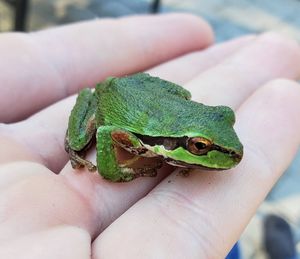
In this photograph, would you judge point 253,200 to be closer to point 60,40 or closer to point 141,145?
point 141,145

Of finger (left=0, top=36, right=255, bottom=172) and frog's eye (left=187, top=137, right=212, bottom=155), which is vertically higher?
frog's eye (left=187, top=137, right=212, bottom=155)

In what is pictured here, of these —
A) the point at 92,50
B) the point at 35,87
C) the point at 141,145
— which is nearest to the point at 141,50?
the point at 92,50

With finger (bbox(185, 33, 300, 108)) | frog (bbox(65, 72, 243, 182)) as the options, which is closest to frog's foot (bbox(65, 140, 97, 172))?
frog (bbox(65, 72, 243, 182))

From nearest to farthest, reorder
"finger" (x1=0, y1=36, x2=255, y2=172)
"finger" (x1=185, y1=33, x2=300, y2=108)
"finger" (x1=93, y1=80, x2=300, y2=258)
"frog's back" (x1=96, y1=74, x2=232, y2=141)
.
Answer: "finger" (x1=93, y1=80, x2=300, y2=258), "frog's back" (x1=96, y1=74, x2=232, y2=141), "finger" (x1=0, y1=36, x2=255, y2=172), "finger" (x1=185, y1=33, x2=300, y2=108)

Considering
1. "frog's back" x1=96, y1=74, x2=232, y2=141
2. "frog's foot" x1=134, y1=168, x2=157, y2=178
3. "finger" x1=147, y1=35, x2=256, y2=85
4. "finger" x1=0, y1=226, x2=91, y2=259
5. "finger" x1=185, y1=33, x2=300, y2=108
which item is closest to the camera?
"finger" x1=0, y1=226, x2=91, y2=259

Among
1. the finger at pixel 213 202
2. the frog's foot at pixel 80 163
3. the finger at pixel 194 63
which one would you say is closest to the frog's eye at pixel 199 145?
the finger at pixel 213 202

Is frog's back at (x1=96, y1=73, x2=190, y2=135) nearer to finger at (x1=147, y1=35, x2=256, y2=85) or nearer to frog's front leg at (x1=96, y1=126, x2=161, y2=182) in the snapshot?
frog's front leg at (x1=96, y1=126, x2=161, y2=182)

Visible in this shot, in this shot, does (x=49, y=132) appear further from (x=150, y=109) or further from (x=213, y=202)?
(x=213, y=202)

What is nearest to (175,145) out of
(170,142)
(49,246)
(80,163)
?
(170,142)

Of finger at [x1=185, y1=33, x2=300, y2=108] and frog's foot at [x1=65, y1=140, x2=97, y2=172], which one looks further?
finger at [x1=185, y1=33, x2=300, y2=108]
